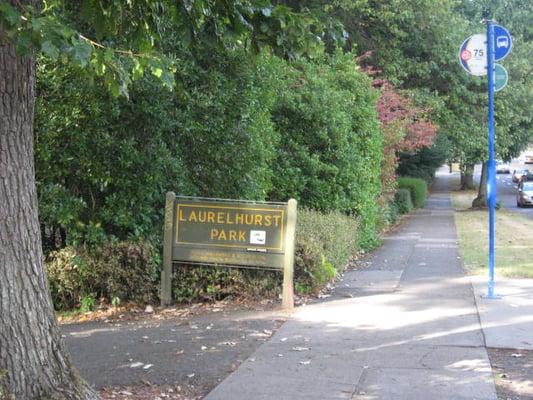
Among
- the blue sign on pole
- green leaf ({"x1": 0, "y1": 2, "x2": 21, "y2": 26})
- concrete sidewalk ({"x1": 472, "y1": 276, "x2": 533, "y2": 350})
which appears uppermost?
the blue sign on pole

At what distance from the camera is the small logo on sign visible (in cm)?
824

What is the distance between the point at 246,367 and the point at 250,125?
14.3 ft

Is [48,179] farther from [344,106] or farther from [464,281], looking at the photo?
[344,106]

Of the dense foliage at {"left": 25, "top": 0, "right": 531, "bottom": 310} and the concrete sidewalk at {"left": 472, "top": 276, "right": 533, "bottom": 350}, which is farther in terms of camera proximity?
the concrete sidewalk at {"left": 472, "top": 276, "right": 533, "bottom": 350}

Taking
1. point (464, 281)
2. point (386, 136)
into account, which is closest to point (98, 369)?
point (464, 281)

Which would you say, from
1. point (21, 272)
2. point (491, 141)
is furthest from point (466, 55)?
point (21, 272)

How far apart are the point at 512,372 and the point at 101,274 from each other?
4930mm

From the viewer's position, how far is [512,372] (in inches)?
218

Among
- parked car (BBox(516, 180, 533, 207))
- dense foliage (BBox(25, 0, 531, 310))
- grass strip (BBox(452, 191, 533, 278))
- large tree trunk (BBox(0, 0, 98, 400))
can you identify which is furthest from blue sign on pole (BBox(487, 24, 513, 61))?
parked car (BBox(516, 180, 533, 207))

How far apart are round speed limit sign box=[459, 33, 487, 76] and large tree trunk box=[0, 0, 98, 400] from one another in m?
6.24

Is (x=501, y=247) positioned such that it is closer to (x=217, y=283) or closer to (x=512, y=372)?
(x=217, y=283)

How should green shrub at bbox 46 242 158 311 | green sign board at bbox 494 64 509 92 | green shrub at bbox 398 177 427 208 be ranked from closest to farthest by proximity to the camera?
green shrub at bbox 46 242 158 311 < green sign board at bbox 494 64 509 92 < green shrub at bbox 398 177 427 208

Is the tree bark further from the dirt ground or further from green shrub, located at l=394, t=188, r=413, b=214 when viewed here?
the dirt ground

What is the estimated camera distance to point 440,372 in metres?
5.48
